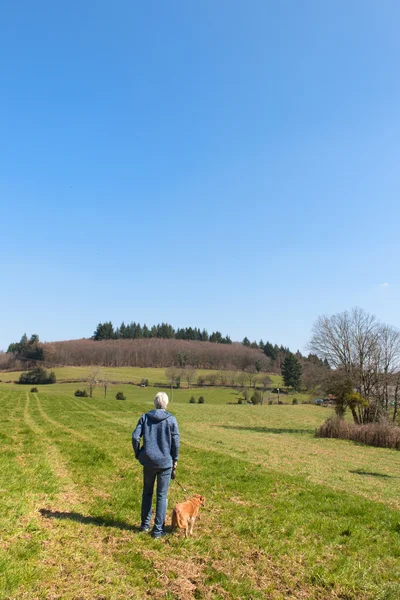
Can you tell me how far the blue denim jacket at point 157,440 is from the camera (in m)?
6.58

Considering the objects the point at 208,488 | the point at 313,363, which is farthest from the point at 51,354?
the point at 208,488

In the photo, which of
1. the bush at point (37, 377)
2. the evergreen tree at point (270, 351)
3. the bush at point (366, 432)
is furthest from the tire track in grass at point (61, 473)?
the evergreen tree at point (270, 351)

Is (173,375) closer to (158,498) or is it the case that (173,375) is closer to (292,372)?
(292,372)

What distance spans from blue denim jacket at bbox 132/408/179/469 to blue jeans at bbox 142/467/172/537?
158mm

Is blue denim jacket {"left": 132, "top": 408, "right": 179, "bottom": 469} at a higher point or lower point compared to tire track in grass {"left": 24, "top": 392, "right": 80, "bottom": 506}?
higher

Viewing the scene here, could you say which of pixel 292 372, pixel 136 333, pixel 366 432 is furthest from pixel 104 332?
pixel 366 432

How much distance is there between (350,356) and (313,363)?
4.54m

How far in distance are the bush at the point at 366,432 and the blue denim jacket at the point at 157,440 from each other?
27.2 meters

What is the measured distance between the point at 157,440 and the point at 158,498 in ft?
3.19

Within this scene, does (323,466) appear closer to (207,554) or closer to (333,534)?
(333,534)

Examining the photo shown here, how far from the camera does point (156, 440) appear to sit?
21.9 ft

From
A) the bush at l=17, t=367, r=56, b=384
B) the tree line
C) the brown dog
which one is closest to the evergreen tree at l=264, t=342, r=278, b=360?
the tree line

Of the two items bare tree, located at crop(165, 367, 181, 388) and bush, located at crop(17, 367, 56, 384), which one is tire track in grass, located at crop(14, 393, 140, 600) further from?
bush, located at crop(17, 367, 56, 384)

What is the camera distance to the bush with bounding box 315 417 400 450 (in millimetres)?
28316
